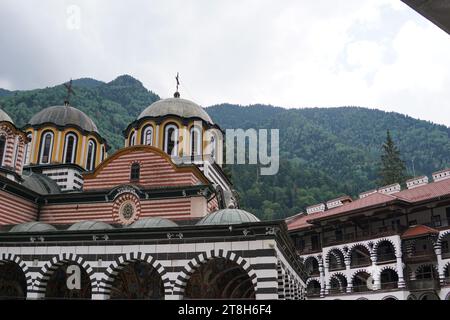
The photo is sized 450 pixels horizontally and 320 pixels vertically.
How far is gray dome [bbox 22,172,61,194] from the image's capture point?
2297 centimetres

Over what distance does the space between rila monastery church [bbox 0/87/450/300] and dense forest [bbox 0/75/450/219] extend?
2784cm

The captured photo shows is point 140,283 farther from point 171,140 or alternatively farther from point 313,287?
point 313,287

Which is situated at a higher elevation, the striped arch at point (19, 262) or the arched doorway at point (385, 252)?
the arched doorway at point (385, 252)

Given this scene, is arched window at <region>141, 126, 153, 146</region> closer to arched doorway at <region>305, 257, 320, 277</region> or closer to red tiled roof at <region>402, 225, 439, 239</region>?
red tiled roof at <region>402, 225, 439, 239</region>

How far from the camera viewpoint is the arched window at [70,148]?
Result: 86.1 ft

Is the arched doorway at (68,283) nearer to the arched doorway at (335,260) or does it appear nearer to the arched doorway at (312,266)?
the arched doorway at (335,260)

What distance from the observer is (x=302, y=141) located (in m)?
89.1

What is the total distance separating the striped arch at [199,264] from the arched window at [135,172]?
718 cm

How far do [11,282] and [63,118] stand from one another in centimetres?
1068

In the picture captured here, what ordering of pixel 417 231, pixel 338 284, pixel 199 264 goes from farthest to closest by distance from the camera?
pixel 338 284
pixel 417 231
pixel 199 264

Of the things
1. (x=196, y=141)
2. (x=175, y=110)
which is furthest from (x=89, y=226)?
(x=175, y=110)

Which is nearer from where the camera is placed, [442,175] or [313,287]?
[442,175]

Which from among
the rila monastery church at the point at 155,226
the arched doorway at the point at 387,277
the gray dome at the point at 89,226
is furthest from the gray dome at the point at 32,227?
the arched doorway at the point at 387,277
